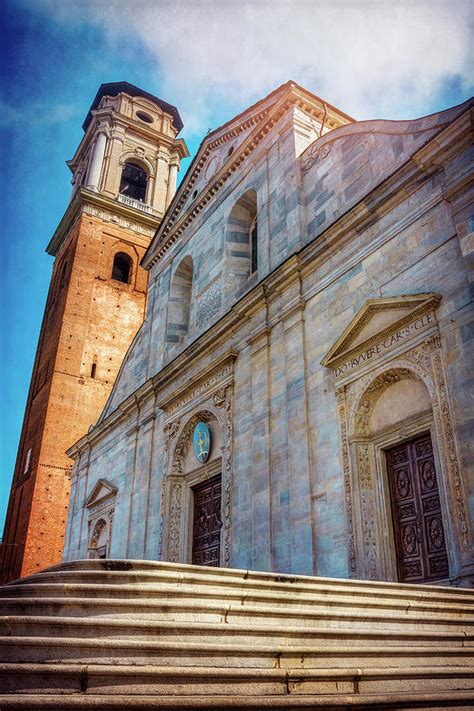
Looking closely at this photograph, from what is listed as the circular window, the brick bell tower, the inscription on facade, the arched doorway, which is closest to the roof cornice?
the inscription on facade

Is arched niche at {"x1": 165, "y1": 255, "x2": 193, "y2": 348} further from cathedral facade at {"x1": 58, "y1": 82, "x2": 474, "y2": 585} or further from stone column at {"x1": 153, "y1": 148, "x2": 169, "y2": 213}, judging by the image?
stone column at {"x1": 153, "y1": 148, "x2": 169, "y2": 213}

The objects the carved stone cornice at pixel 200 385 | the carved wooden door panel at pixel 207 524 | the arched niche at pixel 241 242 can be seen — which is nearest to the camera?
the carved wooden door panel at pixel 207 524

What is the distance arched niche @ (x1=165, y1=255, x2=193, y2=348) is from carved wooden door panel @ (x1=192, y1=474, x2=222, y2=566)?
5.02 meters

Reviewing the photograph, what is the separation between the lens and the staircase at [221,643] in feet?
12.2

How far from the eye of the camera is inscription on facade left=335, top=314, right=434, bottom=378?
856cm

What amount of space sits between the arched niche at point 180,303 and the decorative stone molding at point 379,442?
806cm

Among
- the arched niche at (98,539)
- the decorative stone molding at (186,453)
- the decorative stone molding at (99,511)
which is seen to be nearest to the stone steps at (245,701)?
the decorative stone molding at (186,453)

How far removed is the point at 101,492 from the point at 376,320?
11601 mm

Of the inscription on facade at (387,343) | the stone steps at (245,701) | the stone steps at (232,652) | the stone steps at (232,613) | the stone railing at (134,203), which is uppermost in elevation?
the stone railing at (134,203)

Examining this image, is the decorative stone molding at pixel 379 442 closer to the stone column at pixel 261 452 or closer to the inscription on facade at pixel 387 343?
the inscription on facade at pixel 387 343

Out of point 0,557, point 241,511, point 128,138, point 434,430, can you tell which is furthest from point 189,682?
point 128,138

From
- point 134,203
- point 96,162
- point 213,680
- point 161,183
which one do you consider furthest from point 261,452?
point 161,183

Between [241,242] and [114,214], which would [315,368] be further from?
[114,214]

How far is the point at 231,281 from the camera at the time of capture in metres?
15.0
